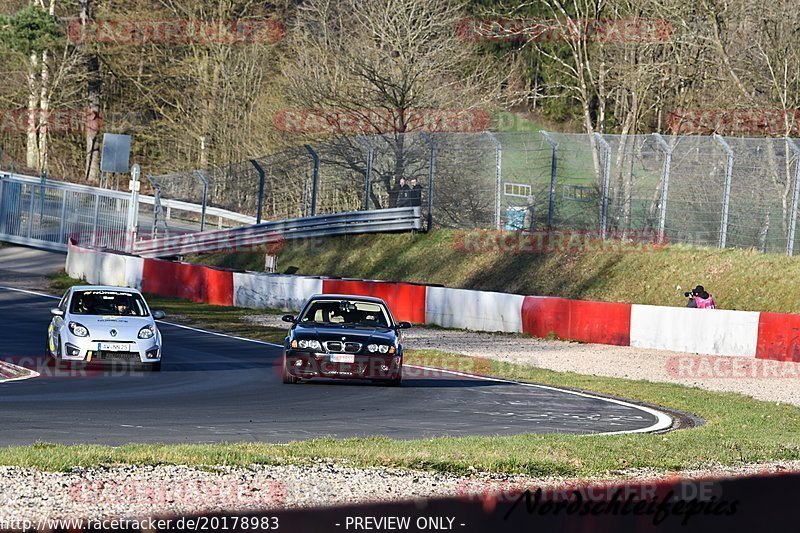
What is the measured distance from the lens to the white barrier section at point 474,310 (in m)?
26.8

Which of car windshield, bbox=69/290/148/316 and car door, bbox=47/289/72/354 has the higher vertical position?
car windshield, bbox=69/290/148/316

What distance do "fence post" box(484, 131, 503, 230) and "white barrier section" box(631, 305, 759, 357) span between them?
356 inches

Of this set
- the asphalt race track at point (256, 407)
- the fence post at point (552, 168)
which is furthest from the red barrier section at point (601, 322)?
the fence post at point (552, 168)

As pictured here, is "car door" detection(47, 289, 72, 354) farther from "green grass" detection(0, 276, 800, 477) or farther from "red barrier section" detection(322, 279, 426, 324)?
"red barrier section" detection(322, 279, 426, 324)

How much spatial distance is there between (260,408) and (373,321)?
372 centimetres

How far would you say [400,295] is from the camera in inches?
1147

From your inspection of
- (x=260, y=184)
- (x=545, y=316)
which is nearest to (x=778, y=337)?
(x=545, y=316)

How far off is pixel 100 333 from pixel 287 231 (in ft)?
70.9

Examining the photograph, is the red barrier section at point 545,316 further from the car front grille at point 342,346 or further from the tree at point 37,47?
the tree at point 37,47

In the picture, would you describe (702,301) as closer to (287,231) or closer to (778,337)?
(778,337)

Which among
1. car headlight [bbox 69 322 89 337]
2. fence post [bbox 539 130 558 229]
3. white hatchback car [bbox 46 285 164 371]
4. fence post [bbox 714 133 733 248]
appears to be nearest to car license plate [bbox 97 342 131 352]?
white hatchback car [bbox 46 285 164 371]

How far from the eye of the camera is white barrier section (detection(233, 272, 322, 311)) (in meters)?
→ 30.7

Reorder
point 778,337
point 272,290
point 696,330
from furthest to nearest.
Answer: point 272,290
point 696,330
point 778,337

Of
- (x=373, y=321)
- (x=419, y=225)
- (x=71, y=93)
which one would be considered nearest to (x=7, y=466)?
(x=373, y=321)
